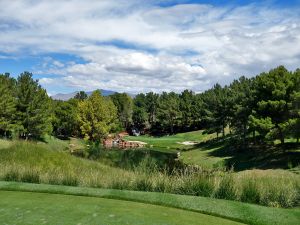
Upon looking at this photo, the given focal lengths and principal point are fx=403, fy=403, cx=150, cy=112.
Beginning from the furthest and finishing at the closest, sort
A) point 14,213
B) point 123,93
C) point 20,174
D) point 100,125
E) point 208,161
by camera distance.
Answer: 1. point 123,93
2. point 100,125
3. point 208,161
4. point 20,174
5. point 14,213

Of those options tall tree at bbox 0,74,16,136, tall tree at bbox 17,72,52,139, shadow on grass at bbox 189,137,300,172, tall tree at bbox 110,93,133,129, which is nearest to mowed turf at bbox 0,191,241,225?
shadow on grass at bbox 189,137,300,172

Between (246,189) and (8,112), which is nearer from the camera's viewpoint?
(246,189)

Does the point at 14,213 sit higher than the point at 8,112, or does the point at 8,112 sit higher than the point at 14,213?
the point at 8,112

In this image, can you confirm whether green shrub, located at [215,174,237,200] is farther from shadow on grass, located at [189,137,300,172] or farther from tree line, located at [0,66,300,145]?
shadow on grass, located at [189,137,300,172]

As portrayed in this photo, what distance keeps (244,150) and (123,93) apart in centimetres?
10416

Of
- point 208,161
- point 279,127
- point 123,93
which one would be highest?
point 123,93

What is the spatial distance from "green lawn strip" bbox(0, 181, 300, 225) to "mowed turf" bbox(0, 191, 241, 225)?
0.48 metres

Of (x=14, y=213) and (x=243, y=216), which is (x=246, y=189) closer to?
(x=243, y=216)

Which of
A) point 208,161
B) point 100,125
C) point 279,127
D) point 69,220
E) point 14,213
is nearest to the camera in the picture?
point 69,220

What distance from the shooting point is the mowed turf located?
9.73 metres

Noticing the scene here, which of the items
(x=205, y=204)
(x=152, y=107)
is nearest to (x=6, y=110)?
(x=205, y=204)

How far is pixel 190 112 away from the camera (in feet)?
423

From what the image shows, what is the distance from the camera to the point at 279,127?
48.6m

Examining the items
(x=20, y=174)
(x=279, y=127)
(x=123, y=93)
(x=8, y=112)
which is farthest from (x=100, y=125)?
(x=123, y=93)
